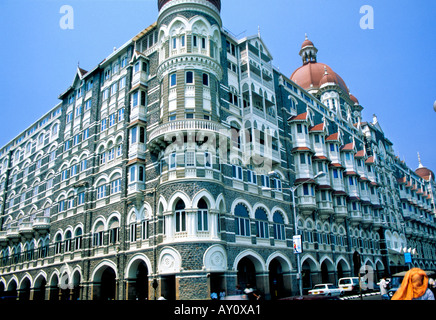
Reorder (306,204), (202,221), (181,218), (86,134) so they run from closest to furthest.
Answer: (202,221)
(181,218)
(306,204)
(86,134)

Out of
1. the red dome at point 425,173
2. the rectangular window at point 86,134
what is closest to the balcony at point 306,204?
the rectangular window at point 86,134

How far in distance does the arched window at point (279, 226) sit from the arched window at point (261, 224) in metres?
1.42

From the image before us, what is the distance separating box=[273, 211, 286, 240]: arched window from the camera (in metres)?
35.6

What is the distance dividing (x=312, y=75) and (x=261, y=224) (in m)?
43.9

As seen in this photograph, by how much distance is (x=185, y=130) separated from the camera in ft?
96.7

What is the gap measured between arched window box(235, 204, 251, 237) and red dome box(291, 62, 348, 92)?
1628 inches

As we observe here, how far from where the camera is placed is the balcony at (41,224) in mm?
44375

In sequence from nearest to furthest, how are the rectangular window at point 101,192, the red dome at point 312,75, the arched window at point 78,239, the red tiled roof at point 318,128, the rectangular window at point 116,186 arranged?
the rectangular window at point 116,186 < the rectangular window at point 101,192 < the arched window at point 78,239 < the red tiled roof at point 318,128 < the red dome at point 312,75

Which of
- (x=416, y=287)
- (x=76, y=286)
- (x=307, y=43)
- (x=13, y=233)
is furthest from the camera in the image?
(x=307, y=43)

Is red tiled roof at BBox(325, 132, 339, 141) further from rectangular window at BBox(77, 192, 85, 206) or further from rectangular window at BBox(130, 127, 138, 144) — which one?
rectangular window at BBox(77, 192, 85, 206)

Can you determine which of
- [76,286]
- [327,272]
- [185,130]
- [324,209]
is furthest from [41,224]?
[327,272]

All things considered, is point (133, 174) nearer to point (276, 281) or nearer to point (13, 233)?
point (276, 281)

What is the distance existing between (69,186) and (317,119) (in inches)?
1267

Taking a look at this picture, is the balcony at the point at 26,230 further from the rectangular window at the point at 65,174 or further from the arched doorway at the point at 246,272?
the arched doorway at the point at 246,272
